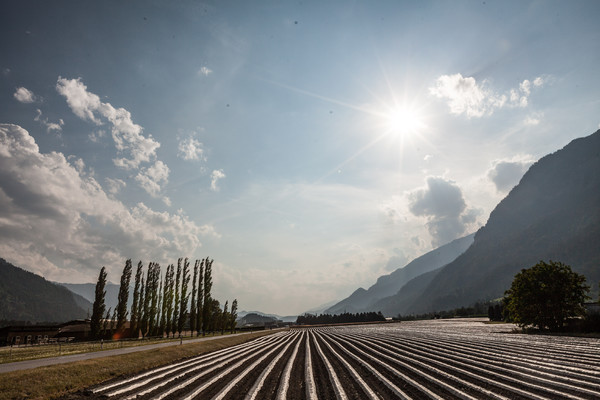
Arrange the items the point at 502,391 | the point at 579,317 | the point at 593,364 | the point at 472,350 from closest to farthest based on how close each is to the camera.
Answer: the point at 502,391 < the point at 593,364 < the point at 472,350 < the point at 579,317

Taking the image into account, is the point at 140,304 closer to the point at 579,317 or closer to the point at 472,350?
the point at 472,350

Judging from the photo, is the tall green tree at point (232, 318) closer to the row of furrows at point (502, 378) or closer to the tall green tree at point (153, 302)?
the tall green tree at point (153, 302)

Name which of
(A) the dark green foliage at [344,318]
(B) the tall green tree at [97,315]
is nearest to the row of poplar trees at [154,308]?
(B) the tall green tree at [97,315]

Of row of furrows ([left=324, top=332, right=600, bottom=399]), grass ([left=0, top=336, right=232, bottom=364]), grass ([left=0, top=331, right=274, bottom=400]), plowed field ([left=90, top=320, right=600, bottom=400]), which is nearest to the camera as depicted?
row of furrows ([left=324, top=332, right=600, bottom=399])

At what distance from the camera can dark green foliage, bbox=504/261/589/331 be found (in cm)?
3738

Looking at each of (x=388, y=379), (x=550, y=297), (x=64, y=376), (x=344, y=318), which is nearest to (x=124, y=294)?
(x=64, y=376)

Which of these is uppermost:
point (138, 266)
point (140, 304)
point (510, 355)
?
point (138, 266)

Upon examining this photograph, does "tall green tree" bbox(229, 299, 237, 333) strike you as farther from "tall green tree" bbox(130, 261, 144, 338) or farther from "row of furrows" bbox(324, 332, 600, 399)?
"row of furrows" bbox(324, 332, 600, 399)

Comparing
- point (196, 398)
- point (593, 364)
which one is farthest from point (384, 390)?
point (593, 364)

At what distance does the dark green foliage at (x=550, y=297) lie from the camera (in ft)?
123

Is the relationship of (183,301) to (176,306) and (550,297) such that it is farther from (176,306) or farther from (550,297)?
(550,297)

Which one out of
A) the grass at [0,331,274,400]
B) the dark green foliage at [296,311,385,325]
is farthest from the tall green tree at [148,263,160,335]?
the dark green foliage at [296,311,385,325]

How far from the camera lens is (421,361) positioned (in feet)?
66.6

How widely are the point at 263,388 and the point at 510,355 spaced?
17.4m
